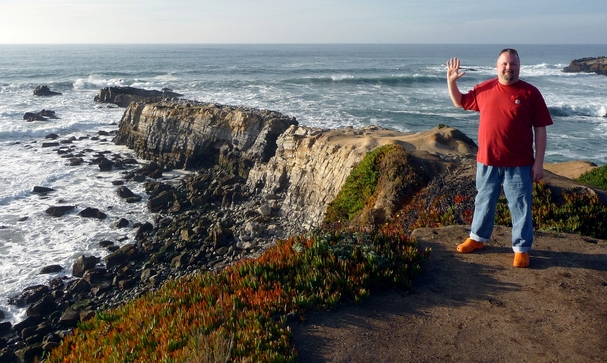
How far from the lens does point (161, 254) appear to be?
15242 millimetres

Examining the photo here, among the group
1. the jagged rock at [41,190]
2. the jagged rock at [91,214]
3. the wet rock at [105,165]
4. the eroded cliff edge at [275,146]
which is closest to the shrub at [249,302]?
the eroded cliff edge at [275,146]

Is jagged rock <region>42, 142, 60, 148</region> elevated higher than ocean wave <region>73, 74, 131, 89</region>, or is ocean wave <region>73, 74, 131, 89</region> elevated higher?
ocean wave <region>73, 74, 131, 89</region>

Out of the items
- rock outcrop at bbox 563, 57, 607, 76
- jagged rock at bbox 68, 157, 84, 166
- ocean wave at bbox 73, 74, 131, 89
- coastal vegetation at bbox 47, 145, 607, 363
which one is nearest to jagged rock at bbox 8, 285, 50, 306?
coastal vegetation at bbox 47, 145, 607, 363

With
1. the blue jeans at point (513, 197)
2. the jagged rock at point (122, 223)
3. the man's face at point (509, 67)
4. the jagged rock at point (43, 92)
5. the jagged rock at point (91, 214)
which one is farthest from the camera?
the jagged rock at point (43, 92)

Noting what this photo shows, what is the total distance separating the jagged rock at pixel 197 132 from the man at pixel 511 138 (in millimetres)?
15928

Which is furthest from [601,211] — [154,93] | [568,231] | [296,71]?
[296,71]

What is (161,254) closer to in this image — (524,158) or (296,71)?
(524,158)

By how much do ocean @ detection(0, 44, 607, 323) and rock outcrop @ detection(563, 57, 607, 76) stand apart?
22.6 feet

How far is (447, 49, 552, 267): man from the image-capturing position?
547 centimetres

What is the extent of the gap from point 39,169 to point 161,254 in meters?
12.4

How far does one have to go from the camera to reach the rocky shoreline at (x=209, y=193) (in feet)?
41.2

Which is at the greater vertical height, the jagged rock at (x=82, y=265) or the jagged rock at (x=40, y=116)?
the jagged rock at (x=40, y=116)

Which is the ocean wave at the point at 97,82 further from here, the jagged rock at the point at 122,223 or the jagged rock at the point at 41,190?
the jagged rock at the point at 122,223

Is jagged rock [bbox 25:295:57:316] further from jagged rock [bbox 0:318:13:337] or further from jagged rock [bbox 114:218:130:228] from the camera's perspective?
jagged rock [bbox 114:218:130:228]
